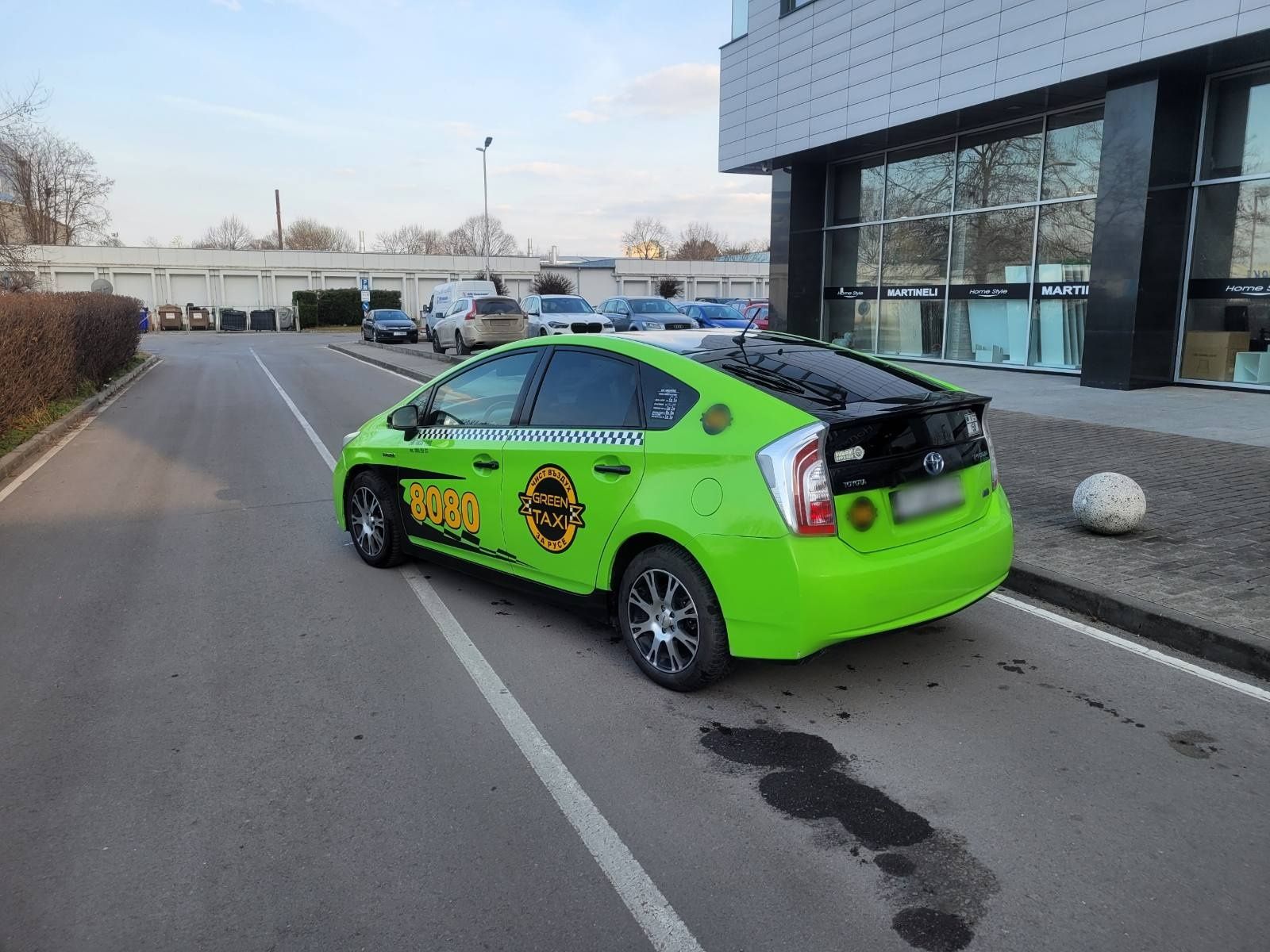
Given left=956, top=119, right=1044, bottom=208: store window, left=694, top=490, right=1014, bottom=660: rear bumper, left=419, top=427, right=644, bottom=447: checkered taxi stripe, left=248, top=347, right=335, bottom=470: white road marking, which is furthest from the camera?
left=956, top=119, right=1044, bottom=208: store window

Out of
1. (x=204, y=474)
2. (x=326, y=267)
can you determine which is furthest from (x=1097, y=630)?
(x=326, y=267)

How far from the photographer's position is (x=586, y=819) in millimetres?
3264

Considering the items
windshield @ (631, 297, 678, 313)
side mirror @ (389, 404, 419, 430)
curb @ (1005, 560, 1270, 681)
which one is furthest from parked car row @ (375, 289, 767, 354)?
curb @ (1005, 560, 1270, 681)

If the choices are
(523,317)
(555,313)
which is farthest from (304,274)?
(523,317)

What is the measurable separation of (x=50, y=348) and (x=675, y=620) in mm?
12849

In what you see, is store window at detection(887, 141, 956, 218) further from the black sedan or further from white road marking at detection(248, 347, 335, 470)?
the black sedan

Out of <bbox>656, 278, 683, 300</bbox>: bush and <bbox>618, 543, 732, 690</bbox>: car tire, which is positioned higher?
<bbox>656, 278, 683, 300</bbox>: bush

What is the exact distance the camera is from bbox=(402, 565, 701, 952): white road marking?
2703 millimetres

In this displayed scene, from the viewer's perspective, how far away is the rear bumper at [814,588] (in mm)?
3754

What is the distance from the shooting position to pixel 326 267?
213 ft

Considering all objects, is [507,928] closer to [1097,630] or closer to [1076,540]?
[1097,630]

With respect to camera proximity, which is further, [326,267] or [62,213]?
[326,267]

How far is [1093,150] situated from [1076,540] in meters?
12.3

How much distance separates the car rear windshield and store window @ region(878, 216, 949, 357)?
10603 millimetres
